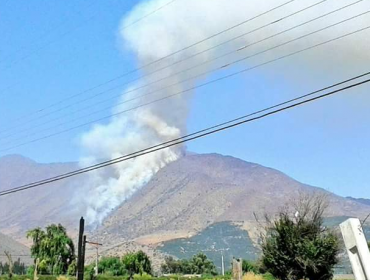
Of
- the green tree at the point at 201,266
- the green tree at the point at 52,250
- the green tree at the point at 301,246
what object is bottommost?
the green tree at the point at 301,246

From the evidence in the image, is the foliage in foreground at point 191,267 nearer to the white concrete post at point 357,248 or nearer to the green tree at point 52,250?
the green tree at point 52,250

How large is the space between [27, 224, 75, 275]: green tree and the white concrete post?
225ft

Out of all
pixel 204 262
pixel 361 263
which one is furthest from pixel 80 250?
pixel 204 262

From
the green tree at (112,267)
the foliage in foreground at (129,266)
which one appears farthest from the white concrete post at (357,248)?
the green tree at (112,267)

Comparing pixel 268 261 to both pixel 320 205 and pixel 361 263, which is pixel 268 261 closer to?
pixel 320 205

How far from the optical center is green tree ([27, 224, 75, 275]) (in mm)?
68500

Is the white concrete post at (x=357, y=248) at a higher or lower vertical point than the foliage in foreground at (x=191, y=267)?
lower

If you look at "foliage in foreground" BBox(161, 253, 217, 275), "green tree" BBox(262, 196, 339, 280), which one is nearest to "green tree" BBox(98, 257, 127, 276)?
"foliage in foreground" BBox(161, 253, 217, 275)

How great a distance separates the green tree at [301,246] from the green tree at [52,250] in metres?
47.2

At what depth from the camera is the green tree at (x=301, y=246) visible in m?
24.8

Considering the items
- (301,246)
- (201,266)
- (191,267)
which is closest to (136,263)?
(191,267)

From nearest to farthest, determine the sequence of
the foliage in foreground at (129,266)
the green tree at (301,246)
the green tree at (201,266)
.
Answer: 1. the green tree at (301,246)
2. the foliage in foreground at (129,266)
3. the green tree at (201,266)

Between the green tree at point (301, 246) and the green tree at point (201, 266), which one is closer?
the green tree at point (301, 246)

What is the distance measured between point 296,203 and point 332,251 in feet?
12.6
